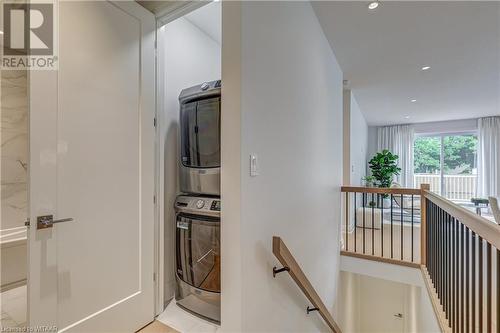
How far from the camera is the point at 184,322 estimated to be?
5.92ft

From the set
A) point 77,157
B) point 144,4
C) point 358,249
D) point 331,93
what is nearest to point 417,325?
point 358,249

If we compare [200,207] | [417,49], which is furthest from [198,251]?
[417,49]

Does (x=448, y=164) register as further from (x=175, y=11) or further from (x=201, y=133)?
(x=175, y=11)

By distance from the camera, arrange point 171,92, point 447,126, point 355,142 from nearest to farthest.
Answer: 1. point 171,92
2. point 355,142
3. point 447,126

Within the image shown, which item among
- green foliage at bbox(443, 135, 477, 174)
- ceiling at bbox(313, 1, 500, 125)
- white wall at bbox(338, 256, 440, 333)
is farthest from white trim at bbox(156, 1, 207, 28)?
green foliage at bbox(443, 135, 477, 174)

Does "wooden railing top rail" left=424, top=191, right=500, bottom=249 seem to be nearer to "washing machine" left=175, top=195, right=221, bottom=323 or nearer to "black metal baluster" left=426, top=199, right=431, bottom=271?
"black metal baluster" left=426, top=199, right=431, bottom=271

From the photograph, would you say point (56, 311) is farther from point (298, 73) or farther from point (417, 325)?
point (417, 325)

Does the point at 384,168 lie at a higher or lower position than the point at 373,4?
lower

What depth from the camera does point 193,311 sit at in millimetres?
1895

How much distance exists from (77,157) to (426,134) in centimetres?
939

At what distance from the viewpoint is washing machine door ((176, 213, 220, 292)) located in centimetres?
176

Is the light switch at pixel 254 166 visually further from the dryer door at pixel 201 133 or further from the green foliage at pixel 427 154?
the green foliage at pixel 427 154

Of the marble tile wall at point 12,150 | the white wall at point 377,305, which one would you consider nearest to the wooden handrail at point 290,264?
the marble tile wall at point 12,150

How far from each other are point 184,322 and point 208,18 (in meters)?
2.57
